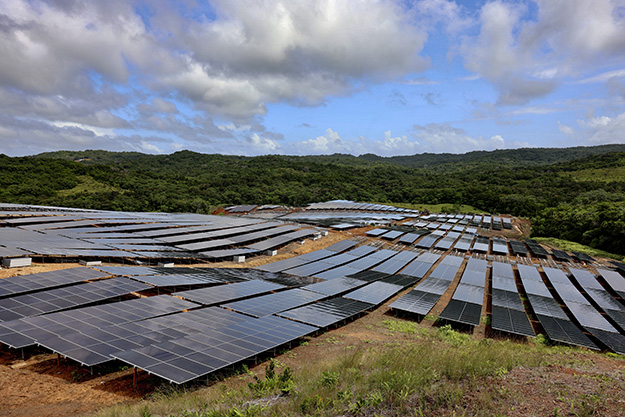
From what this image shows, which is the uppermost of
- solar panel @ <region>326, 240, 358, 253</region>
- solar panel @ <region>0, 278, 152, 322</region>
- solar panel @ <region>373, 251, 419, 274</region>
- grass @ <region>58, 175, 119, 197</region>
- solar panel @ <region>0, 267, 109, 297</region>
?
grass @ <region>58, 175, 119, 197</region>

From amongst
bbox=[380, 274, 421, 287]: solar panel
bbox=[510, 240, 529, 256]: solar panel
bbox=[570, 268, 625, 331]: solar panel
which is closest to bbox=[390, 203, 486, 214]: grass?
bbox=[510, 240, 529, 256]: solar panel

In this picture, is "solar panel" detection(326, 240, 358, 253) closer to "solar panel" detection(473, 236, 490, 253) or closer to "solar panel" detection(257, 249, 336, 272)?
"solar panel" detection(257, 249, 336, 272)

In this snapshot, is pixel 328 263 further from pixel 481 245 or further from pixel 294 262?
pixel 481 245

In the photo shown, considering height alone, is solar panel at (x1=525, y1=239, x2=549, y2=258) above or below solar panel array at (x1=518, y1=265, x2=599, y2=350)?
above

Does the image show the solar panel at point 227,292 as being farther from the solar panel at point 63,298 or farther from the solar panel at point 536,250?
the solar panel at point 536,250

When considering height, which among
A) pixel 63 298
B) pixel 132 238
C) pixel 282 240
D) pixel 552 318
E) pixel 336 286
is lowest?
pixel 552 318

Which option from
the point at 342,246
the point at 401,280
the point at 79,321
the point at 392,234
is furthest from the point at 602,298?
the point at 79,321
